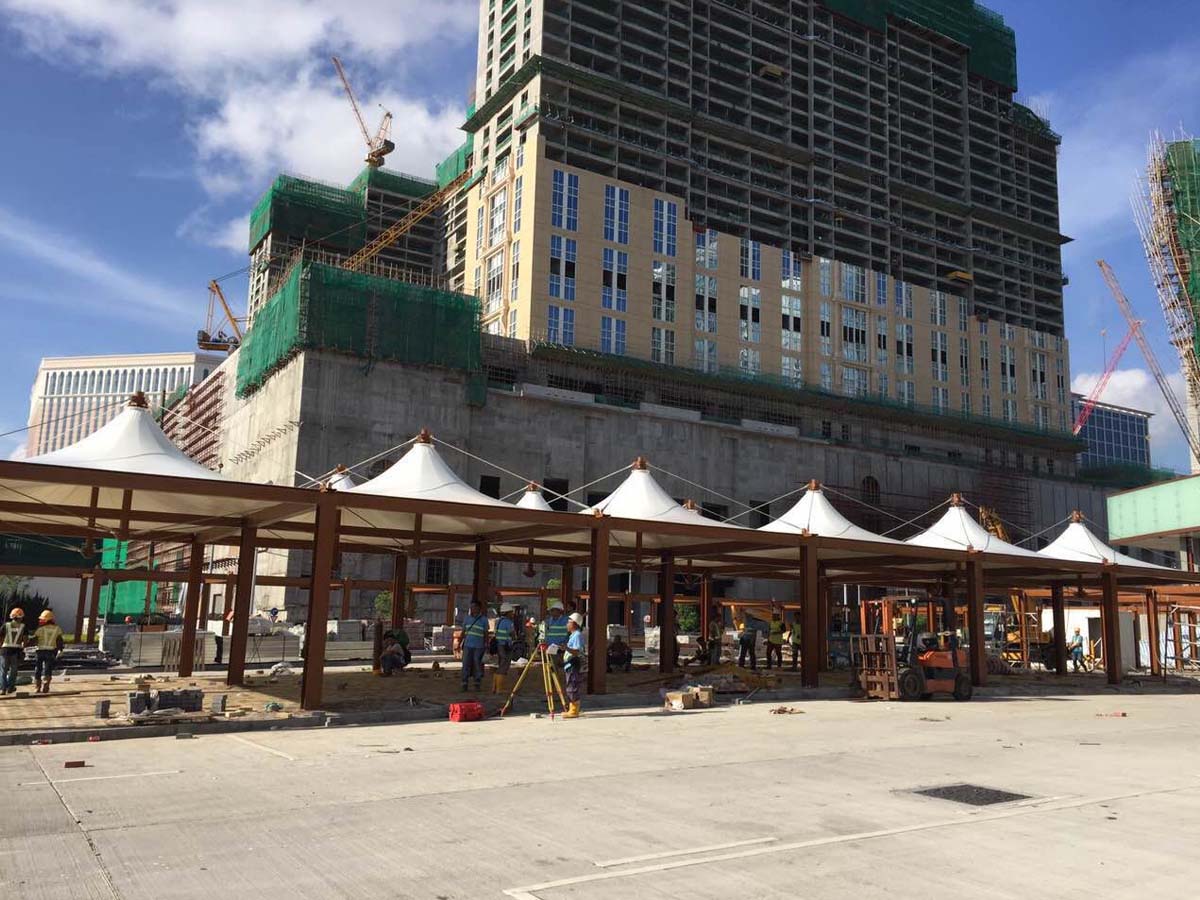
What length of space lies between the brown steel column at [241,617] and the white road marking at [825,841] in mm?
16823

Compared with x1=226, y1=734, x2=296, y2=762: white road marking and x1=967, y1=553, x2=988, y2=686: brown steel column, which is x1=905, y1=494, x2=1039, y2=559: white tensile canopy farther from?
x1=226, y1=734, x2=296, y2=762: white road marking

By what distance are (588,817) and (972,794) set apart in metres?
4.45

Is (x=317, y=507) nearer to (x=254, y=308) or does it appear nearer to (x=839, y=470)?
(x=839, y=470)

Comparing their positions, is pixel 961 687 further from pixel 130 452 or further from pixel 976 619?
pixel 130 452

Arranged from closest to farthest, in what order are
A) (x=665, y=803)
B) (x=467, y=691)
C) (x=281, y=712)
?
(x=665, y=803)
(x=281, y=712)
(x=467, y=691)

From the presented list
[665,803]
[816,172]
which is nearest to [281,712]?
[665,803]

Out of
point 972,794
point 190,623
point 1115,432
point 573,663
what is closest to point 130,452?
point 190,623

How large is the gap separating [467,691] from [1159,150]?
9560 centimetres

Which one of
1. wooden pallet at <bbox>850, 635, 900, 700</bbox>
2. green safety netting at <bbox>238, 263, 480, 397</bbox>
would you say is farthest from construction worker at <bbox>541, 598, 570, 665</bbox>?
green safety netting at <bbox>238, 263, 480, 397</bbox>

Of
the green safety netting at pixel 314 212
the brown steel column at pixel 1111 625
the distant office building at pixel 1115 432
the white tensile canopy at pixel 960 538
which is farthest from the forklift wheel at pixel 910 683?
the distant office building at pixel 1115 432

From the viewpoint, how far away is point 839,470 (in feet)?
278

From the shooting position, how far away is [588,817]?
921cm

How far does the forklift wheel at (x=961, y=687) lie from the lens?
922 inches

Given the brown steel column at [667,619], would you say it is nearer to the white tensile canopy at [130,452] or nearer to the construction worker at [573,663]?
the construction worker at [573,663]
